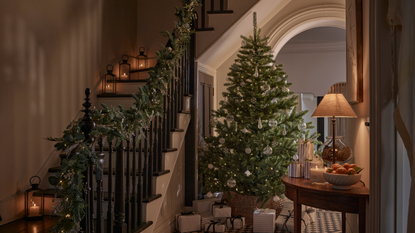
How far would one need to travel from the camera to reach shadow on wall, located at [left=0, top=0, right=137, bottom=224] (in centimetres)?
261

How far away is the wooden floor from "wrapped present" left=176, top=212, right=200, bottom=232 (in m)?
1.39

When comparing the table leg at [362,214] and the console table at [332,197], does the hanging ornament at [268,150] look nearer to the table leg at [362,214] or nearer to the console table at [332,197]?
the console table at [332,197]

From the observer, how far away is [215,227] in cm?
356

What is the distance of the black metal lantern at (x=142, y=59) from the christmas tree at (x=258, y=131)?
159cm

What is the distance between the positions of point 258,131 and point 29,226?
2.41m

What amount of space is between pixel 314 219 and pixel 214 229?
1361mm

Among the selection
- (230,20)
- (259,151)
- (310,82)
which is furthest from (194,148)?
(310,82)

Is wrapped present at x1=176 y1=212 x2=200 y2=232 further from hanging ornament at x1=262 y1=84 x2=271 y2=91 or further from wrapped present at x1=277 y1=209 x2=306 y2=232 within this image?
hanging ornament at x1=262 y1=84 x2=271 y2=91

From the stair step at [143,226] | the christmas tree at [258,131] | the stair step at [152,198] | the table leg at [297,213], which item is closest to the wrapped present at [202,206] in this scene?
the christmas tree at [258,131]

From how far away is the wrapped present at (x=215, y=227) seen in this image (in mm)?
3547

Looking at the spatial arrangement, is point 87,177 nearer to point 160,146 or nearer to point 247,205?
point 160,146

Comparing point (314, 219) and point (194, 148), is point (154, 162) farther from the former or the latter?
point (314, 219)

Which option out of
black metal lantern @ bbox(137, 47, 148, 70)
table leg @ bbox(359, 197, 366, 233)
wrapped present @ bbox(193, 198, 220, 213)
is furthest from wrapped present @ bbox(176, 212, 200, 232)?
black metal lantern @ bbox(137, 47, 148, 70)

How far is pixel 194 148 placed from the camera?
4.07 metres
